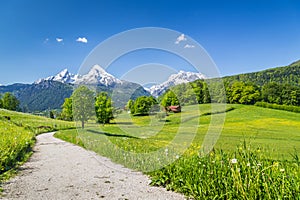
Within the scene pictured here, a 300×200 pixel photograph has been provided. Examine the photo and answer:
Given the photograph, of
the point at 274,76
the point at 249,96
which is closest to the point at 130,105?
the point at 249,96

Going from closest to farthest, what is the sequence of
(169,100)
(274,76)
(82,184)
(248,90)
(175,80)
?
1. (82,184)
2. (175,80)
3. (169,100)
4. (248,90)
5. (274,76)

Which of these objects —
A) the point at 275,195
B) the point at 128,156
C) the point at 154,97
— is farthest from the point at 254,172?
the point at 154,97

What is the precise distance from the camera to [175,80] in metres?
8.80

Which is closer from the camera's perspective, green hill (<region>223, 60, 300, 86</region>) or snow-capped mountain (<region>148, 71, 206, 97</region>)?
snow-capped mountain (<region>148, 71, 206, 97</region>)

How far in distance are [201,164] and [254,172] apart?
61.5 inches

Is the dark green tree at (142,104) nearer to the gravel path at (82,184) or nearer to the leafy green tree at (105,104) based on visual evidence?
the gravel path at (82,184)

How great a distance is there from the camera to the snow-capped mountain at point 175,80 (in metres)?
7.80

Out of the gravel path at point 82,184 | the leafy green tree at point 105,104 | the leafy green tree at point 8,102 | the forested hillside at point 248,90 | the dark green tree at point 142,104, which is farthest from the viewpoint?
the leafy green tree at point 8,102

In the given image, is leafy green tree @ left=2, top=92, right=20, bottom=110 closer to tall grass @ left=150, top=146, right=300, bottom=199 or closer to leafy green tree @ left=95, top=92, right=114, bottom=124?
leafy green tree @ left=95, top=92, right=114, bottom=124

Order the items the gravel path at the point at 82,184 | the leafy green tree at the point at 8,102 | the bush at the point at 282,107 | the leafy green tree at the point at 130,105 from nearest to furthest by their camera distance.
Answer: the gravel path at the point at 82,184, the leafy green tree at the point at 130,105, the bush at the point at 282,107, the leafy green tree at the point at 8,102

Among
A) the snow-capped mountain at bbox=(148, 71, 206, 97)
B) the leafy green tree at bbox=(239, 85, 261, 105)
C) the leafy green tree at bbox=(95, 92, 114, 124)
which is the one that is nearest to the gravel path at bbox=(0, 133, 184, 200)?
the snow-capped mountain at bbox=(148, 71, 206, 97)

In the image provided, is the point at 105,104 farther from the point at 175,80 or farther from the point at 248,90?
the point at 248,90

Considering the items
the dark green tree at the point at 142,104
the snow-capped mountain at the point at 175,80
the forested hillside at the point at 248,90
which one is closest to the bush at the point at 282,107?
the forested hillside at the point at 248,90

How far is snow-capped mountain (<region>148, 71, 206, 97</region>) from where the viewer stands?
7.80 metres
